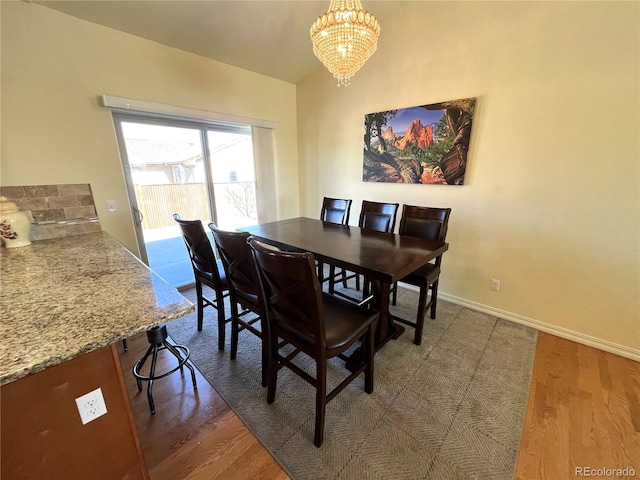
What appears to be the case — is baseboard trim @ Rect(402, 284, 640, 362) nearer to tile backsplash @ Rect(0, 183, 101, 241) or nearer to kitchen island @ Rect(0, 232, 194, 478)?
kitchen island @ Rect(0, 232, 194, 478)

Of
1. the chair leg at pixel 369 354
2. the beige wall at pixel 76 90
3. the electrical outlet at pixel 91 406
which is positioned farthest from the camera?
the beige wall at pixel 76 90

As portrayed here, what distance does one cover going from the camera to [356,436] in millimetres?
1401

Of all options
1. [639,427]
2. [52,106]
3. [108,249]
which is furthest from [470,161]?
[52,106]

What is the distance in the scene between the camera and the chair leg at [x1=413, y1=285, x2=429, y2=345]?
1981 mm

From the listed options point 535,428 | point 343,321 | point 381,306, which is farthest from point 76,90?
point 535,428

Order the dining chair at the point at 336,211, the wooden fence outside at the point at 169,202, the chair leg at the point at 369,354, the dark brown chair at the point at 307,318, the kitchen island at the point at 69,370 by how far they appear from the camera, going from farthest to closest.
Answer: the dining chair at the point at 336,211 < the wooden fence outside at the point at 169,202 < the chair leg at the point at 369,354 < the dark brown chair at the point at 307,318 < the kitchen island at the point at 69,370

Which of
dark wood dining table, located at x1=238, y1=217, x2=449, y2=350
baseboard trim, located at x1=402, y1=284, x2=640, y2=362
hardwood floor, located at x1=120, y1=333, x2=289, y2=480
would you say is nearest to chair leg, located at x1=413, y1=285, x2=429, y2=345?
dark wood dining table, located at x1=238, y1=217, x2=449, y2=350

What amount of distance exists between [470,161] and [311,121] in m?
2.22

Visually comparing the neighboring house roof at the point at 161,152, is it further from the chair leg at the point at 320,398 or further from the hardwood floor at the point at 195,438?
the chair leg at the point at 320,398

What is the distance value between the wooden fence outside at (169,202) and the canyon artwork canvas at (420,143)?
2.09 metres

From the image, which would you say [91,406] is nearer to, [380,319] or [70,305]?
[70,305]

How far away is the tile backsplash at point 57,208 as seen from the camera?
201 cm

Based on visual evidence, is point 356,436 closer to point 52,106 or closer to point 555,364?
point 555,364
